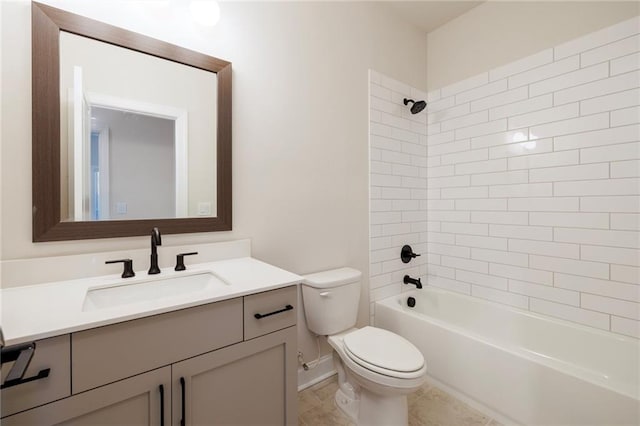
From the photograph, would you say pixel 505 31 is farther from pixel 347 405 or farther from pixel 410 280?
pixel 347 405

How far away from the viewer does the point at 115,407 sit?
78 centimetres

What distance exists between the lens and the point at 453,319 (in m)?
2.29

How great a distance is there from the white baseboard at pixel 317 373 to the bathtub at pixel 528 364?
1.60ft

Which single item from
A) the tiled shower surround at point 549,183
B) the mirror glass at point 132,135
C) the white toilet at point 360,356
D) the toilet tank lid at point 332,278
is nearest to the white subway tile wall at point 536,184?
the tiled shower surround at point 549,183

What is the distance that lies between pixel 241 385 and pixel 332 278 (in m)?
0.82

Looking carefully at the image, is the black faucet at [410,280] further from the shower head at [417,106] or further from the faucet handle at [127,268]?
the faucet handle at [127,268]

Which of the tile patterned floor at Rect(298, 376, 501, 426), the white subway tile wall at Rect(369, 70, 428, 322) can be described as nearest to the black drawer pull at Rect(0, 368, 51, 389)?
the tile patterned floor at Rect(298, 376, 501, 426)

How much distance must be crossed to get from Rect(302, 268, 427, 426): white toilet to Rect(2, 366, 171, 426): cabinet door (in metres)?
0.87

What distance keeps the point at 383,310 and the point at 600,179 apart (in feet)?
5.09

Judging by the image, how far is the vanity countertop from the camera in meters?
0.70

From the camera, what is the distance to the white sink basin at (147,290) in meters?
1.04

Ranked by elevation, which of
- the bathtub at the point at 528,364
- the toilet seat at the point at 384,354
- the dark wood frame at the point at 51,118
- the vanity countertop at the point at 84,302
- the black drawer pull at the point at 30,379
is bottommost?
the bathtub at the point at 528,364

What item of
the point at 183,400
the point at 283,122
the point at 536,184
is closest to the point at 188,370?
the point at 183,400

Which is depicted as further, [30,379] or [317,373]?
[317,373]
